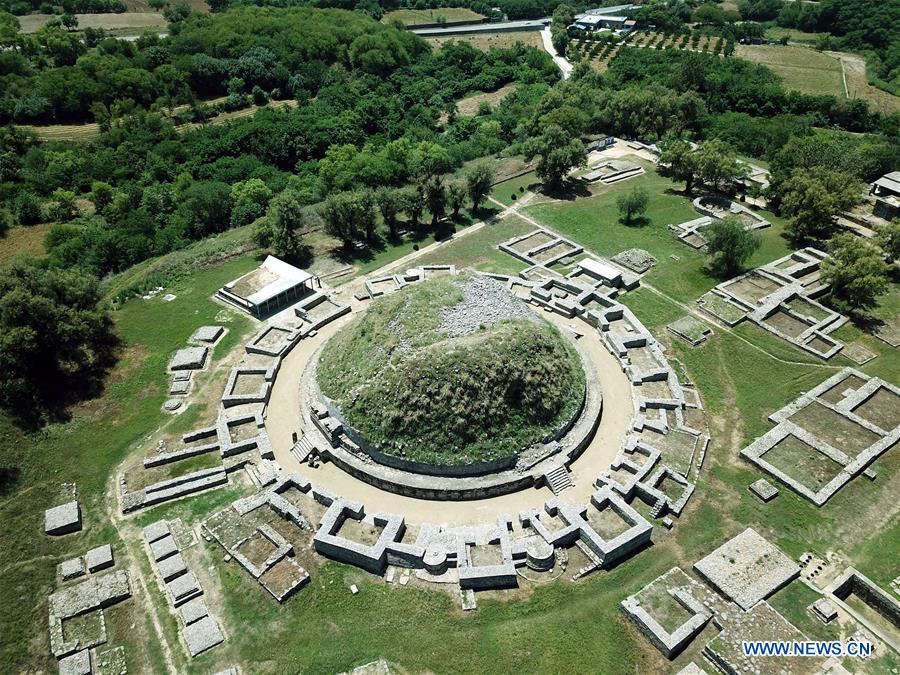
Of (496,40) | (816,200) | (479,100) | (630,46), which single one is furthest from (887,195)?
(496,40)

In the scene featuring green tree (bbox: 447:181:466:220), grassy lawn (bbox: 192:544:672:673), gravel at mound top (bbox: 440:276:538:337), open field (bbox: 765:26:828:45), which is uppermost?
open field (bbox: 765:26:828:45)

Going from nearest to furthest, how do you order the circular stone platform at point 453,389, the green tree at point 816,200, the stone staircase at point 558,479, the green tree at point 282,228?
the stone staircase at point 558,479
the circular stone platform at point 453,389
the green tree at point 282,228
the green tree at point 816,200

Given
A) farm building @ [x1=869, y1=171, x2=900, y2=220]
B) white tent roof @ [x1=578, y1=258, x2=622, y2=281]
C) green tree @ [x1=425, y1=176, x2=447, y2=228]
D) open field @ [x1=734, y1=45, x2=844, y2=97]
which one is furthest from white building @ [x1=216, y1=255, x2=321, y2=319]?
open field @ [x1=734, y1=45, x2=844, y2=97]

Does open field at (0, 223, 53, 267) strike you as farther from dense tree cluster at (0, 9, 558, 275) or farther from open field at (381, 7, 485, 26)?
open field at (381, 7, 485, 26)

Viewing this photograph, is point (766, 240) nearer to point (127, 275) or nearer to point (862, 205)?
point (862, 205)

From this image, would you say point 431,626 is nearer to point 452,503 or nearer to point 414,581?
point 414,581

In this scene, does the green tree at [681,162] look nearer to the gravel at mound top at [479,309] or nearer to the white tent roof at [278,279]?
the gravel at mound top at [479,309]

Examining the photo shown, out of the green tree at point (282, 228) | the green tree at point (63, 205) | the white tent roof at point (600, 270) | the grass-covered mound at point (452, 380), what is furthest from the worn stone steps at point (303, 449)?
the green tree at point (63, 205)

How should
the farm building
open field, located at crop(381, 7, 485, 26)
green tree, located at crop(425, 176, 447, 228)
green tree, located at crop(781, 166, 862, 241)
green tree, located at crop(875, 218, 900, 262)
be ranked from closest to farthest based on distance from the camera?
green tree, located at crop(875, 218, 900, 262), green tree, located at crop(781, 166, 862, 241), green tree, located at crop(425, 176, 447, 228), the farm building, open field, located at crop(381, 7, 485, 26)
